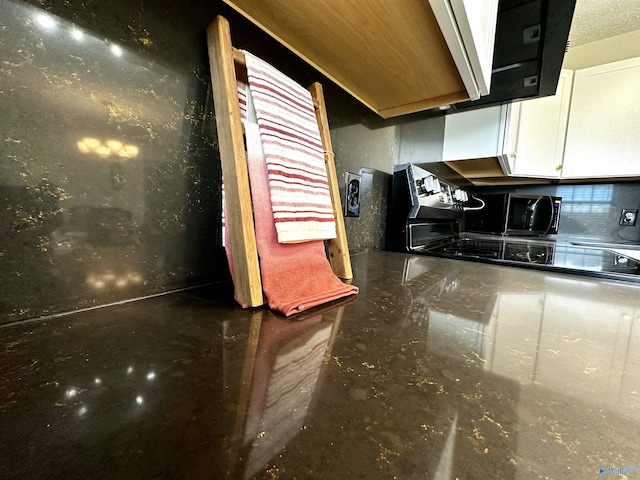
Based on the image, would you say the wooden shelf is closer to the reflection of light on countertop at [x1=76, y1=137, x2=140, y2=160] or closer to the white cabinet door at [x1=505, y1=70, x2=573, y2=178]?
the reflection of light on countertop at [x1=76, y1=137, x2=140, y2=160]

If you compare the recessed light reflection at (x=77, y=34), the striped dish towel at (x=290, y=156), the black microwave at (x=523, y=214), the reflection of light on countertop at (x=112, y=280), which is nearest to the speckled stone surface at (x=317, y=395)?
the reflection of light on countertop at (x=112, y=280)

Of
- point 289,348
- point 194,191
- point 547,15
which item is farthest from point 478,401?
point 547,15

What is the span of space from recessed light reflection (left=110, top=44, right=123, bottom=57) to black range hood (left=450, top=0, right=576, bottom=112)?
0.85 meters

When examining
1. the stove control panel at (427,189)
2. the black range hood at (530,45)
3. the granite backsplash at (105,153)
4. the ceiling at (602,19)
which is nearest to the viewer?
the granite backsplash at (105,153)

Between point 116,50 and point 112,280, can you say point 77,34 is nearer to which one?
point 116,50

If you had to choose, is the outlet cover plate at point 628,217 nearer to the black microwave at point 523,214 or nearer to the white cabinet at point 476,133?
the black microwave at point 523,214

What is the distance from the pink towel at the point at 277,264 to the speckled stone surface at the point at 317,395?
46 mm

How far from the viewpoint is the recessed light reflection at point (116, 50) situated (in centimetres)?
44

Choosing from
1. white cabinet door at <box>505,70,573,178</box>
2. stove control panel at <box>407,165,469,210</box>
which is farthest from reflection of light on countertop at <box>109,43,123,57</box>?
white cabinet door at <box>505,70,573,178</box>

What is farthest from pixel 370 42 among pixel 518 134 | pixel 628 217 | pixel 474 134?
pixel 628 217

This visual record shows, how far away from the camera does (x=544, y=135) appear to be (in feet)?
5.62

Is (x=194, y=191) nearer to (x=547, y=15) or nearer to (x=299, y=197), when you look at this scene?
(x=299, y=197)

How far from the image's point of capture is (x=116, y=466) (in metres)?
0.17

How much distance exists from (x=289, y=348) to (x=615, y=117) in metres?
2.42
